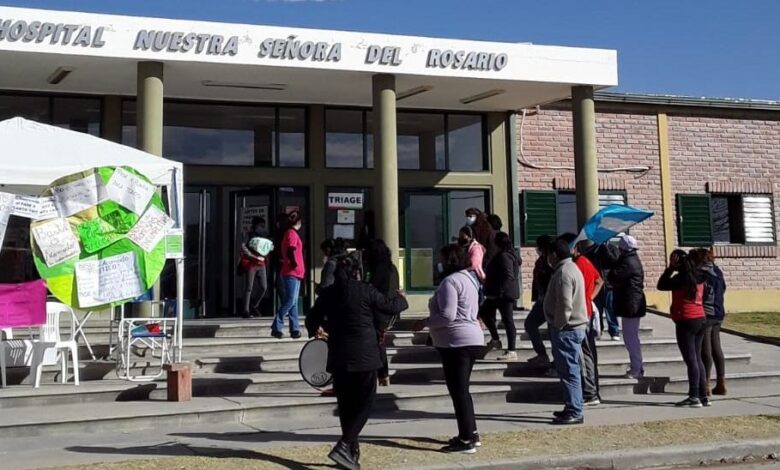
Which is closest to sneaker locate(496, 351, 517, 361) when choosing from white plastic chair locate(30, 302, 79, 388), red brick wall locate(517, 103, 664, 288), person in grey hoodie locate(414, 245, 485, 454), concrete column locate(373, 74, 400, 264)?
concrete column locate(373, 74, 400, 264)

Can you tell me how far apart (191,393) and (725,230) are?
1282 cm

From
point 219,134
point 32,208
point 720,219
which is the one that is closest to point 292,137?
point 219,134

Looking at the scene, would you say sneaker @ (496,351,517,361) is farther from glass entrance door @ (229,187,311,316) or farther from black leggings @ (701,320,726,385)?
glass entrance door @ (229,187,311,316)

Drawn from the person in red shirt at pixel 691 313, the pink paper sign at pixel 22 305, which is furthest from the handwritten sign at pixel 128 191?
the person in red shirt at pixel 691 313

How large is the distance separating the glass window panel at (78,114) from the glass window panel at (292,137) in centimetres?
311

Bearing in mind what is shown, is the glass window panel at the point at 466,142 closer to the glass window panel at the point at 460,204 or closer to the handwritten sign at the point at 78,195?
the glass window panel at the point at 460,204

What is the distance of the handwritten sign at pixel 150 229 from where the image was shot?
9.40 meters

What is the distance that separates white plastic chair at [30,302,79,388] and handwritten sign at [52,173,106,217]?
1251mm

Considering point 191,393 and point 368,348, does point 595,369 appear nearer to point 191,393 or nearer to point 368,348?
point 368,348

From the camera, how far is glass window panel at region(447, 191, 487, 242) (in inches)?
639

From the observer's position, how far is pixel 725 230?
59.6 ft

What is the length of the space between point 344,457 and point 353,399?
453mm

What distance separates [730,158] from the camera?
59.5ft

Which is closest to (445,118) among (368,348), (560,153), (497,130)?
(497,130)
